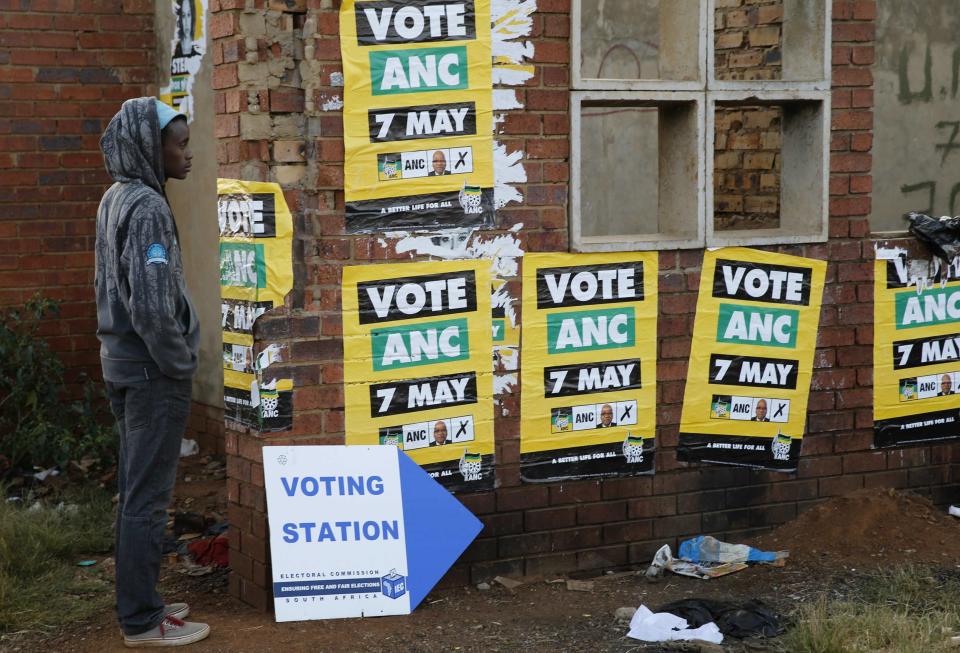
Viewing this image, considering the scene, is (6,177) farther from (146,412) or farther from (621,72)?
(621,72)

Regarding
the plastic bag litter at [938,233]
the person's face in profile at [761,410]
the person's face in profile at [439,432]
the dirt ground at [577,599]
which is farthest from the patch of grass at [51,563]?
the plastic bag litter at [938,233]

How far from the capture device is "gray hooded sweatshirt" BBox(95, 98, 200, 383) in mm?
4613

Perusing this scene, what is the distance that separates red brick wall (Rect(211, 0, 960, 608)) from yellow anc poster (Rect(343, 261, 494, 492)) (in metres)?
0.08

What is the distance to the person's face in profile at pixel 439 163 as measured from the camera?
546 cm

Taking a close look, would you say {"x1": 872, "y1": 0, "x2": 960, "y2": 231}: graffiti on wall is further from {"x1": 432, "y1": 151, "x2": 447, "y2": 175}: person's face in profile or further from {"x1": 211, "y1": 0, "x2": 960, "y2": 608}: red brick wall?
{"x1": 432, "y1": 151, "x2": 447, "y2": 175}: person's face in profile

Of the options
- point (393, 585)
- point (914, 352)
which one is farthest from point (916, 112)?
point (393, 585)

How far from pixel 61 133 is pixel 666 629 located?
17.6 feet

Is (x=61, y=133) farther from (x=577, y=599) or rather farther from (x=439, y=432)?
(x=577, y=599)

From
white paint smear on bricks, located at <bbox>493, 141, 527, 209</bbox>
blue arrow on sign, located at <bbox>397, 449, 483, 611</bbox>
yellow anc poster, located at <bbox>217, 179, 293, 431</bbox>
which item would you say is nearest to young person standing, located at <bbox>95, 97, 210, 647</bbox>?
yellow anc poster, located at <bbox>217, 179, 293, 431</bbox>

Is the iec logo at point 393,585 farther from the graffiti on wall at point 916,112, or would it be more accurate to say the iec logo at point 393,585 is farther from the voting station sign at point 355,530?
the graffiti on wall at point 916,112

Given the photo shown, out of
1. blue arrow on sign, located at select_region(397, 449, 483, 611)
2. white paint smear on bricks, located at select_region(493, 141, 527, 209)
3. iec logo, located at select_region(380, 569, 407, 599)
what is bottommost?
iec logo, located at select_region(380, 569, 407, 599)

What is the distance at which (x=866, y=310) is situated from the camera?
6.44 metres

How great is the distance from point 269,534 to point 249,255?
3.91 feet

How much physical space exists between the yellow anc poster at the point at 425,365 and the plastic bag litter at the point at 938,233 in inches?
96.9
